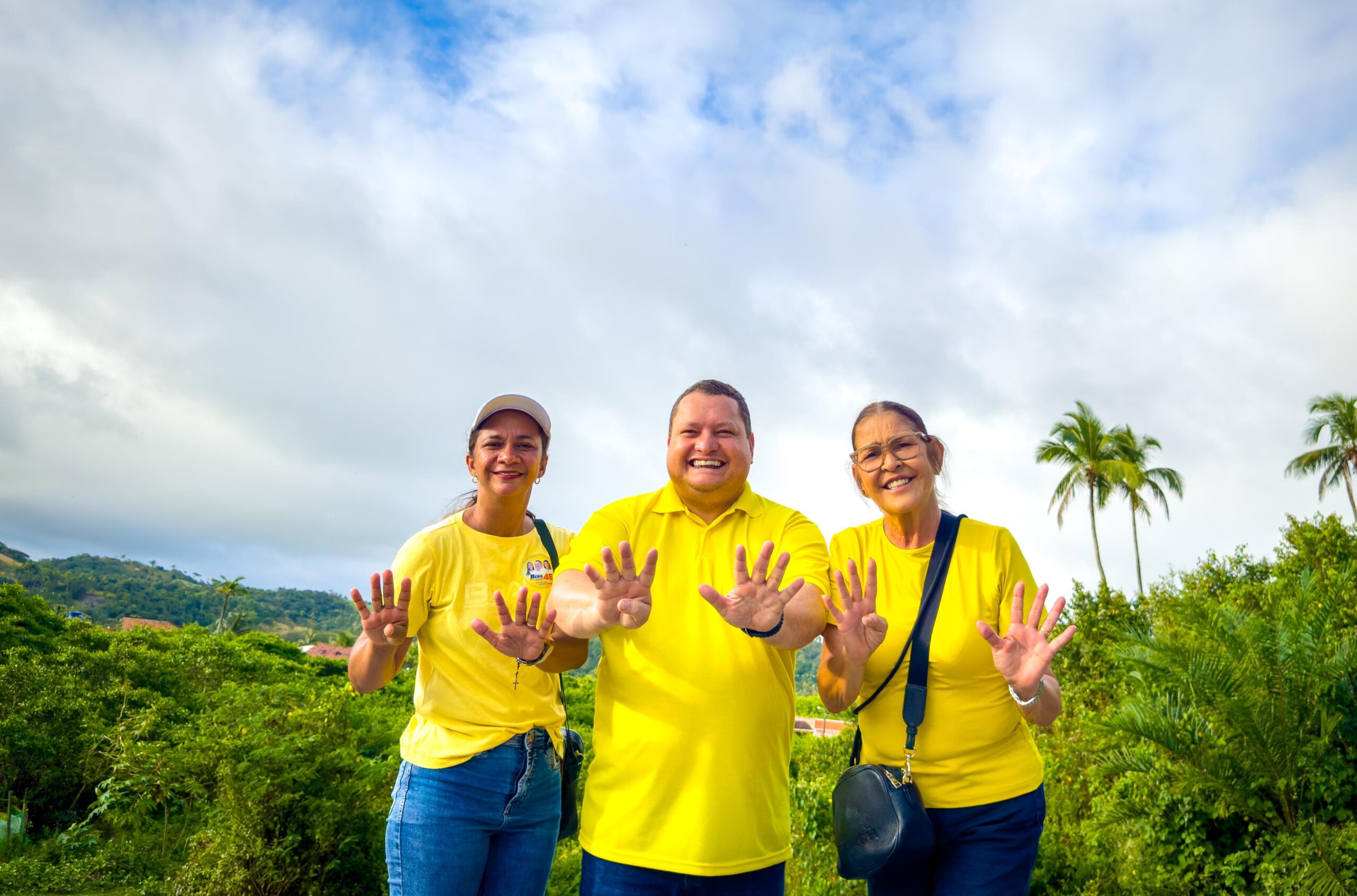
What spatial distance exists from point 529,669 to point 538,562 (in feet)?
1.26

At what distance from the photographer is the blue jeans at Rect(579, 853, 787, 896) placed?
2164mm

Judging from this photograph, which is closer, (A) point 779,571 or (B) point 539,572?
(A) point 779,571

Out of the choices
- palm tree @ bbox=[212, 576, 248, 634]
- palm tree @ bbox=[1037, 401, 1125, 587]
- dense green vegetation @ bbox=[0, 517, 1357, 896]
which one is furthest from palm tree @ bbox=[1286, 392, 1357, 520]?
palm tree @ bbox=[212, 576, 248, 634]

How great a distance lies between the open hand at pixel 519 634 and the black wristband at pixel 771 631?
23.5 inches

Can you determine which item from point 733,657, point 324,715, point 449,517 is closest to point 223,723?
point 324,715

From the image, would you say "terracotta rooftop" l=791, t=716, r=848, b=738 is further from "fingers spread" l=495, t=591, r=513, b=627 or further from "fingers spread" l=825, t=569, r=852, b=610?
"fingers spread" l=495, t=591, r=513, b=627

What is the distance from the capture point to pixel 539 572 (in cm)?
300

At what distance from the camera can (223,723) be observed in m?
6.77

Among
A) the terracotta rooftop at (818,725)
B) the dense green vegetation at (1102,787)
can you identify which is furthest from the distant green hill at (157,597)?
the dense green vegetation at (1102,787)

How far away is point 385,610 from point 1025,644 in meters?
2.04

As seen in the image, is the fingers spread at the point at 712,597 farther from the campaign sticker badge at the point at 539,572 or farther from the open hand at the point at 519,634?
the campaign sticker badge at the point at 539,572

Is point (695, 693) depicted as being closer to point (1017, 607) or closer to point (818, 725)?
point (1017, 607)

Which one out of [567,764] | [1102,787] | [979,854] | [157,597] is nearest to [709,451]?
[567,764]

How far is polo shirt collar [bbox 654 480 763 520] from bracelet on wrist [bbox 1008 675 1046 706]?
0.95 metres
